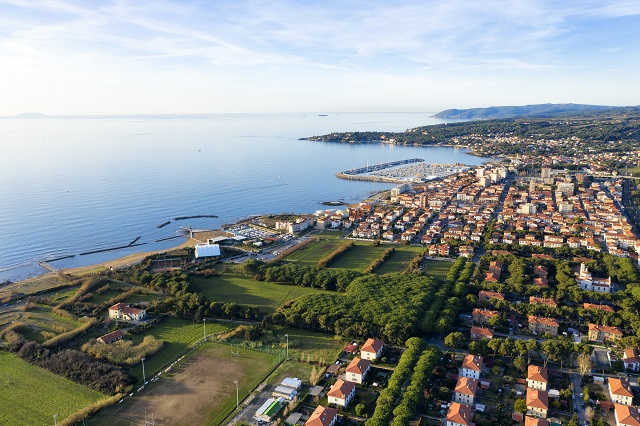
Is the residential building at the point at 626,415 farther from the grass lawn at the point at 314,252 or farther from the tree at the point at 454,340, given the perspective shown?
the grass lawn at the point at 314,252

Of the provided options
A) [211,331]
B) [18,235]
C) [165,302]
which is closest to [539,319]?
[211,331]

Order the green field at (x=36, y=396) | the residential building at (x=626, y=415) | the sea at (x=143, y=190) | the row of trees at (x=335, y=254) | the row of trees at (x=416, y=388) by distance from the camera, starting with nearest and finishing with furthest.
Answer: the residential building at (x=626, y=415)
the row of trees at (x=416, y=388)
the green field at (x=36, y=396)
the row of trees at (x=335, y=254)
the sea at (x=143, y=190)

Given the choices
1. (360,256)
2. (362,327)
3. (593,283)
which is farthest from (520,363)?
(360,256)

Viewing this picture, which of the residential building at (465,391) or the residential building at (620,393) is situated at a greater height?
the residential building at (465,391)

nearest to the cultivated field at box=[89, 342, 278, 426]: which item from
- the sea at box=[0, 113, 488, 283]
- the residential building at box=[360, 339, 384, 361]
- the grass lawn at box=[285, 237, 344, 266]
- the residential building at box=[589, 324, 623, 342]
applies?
the residential building at box=[360, 339, 384, 361]

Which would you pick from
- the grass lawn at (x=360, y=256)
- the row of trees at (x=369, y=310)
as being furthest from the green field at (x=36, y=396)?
the grass lawn at (x=360, y=256)

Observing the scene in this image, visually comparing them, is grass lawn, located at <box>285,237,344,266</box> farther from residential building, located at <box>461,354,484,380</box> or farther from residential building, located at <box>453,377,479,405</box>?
residential building, located at <box>453,377,479,405</box>

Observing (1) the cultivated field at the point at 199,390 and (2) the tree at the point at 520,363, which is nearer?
(1) the cultivated field at the point at 199,390

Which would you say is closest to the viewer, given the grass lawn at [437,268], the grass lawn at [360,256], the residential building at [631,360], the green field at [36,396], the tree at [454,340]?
the green field at [36,396]
